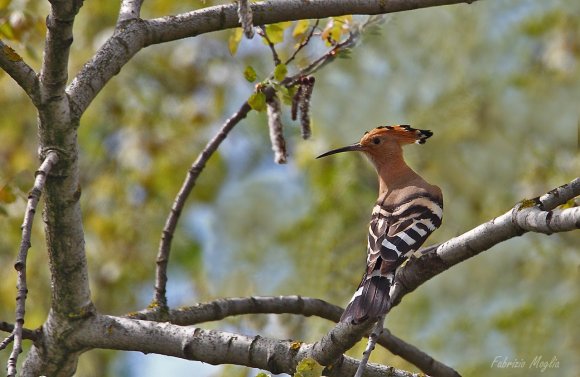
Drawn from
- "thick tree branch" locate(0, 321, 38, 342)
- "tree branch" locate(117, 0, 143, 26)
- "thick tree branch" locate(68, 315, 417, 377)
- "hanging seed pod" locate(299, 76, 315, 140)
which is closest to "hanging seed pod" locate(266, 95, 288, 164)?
"hanging seed pod" locate(299, 76, 315, 140)

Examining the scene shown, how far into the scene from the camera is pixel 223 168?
9.02 metres

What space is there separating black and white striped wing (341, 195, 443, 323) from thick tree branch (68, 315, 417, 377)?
0.51ft

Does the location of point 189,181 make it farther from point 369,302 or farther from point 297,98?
point 369,302

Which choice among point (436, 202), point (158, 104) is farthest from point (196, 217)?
point (436, 202)

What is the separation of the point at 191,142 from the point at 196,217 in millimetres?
696

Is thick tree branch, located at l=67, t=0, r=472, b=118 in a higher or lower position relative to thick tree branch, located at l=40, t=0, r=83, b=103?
higher

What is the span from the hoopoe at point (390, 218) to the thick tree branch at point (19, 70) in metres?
1.03

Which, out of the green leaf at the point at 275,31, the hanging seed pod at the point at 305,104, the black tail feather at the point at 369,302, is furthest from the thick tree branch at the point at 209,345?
the green leaf at the point at 275,31

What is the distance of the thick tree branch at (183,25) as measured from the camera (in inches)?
109

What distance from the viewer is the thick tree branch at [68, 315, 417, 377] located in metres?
2.73

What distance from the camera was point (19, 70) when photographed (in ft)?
8.27

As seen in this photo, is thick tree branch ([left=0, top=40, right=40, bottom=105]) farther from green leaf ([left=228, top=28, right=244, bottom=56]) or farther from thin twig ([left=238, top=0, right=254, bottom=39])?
green leaf ([left=228, top=28, right=244, bottom=56])

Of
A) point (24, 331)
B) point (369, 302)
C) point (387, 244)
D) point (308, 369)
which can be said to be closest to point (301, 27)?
point (387, 244)

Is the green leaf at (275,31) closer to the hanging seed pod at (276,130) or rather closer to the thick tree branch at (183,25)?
the hanging seed pod at (276,130)
